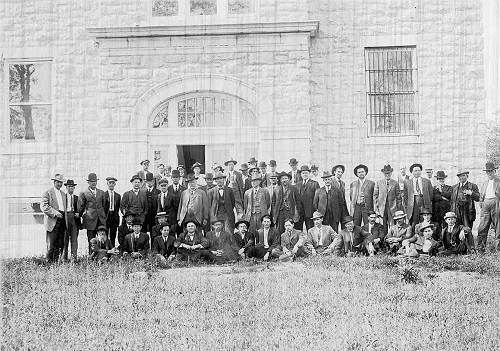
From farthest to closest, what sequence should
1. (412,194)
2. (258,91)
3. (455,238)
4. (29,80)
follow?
(29,80), (258,91), (412,194), (455,238)

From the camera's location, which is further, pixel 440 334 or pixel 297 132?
pixel 297 132

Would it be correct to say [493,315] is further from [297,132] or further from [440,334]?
[297,132]

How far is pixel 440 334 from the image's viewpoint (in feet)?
16.2

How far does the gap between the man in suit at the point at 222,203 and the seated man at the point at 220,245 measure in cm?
36

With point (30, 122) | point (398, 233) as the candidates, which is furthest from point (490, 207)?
point (30, 122)

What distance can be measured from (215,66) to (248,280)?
4771 mm

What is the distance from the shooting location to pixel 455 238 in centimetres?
817

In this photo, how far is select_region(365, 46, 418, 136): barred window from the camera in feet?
34.0

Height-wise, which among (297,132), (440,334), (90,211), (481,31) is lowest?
(440,334)

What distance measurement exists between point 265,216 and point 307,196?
88 cm

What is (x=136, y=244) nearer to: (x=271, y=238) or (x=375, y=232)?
(x=271, y=238)

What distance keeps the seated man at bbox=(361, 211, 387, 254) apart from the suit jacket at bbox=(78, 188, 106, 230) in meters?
3.22

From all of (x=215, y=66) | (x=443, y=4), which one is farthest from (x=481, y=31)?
(x=215, y=66)

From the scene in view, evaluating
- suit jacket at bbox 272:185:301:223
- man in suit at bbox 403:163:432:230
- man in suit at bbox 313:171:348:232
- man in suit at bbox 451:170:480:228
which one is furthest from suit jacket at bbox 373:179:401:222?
suit jacket at bbox 272:185:301:223
